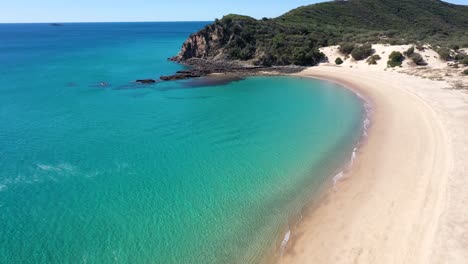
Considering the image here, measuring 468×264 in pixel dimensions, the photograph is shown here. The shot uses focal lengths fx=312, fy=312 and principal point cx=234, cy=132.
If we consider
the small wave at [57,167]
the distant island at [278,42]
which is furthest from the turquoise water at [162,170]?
the distant island at [278,42]

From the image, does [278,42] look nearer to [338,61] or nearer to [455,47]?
[338,61]

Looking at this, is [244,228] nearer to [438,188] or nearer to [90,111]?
[438,188]

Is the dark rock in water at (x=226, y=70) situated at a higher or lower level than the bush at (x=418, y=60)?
lower

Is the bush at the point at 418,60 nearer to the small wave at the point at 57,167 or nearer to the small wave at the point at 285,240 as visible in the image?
the small wave at the point at 285,240

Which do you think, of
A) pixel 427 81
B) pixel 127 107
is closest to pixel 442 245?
pixel 127 107

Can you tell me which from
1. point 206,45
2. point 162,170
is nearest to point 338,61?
point 206,45

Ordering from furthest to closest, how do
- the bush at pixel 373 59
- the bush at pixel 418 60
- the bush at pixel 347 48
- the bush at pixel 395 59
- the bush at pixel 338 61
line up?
1. the bush at pixel 347 48
2. the bush at pixel 338 61
3. the bush at pixel 373 59
4. the bush at pixel 395 59
5. the bush at pixel 418 60
